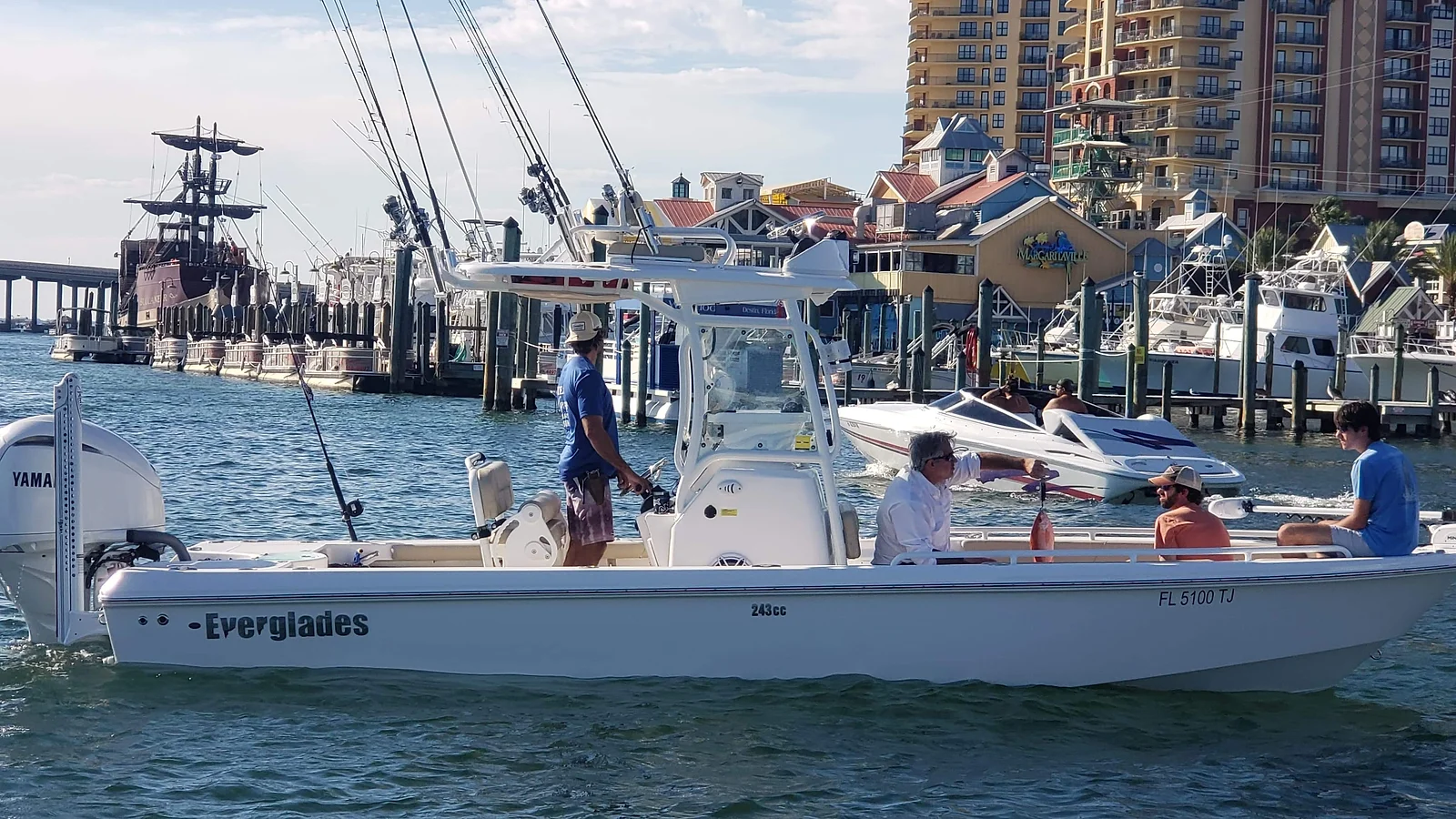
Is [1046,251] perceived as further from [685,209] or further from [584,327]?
[584,327]

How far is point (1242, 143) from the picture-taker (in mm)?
86438

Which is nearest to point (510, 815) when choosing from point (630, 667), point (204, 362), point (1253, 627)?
point (630, 667)

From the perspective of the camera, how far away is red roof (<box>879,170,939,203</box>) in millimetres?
78562

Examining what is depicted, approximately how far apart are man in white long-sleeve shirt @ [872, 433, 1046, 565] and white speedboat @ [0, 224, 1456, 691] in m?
0.20

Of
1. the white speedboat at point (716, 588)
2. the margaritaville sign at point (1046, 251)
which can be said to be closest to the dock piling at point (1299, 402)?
the white speedboat at point (716, 588)

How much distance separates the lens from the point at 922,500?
360 inches

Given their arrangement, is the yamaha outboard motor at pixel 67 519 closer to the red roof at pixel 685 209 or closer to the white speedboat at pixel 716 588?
the white speedboat at pixel 716 588

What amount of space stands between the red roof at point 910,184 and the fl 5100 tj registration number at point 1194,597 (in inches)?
2718

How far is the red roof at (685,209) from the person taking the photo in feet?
235

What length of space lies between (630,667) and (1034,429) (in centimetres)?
1327

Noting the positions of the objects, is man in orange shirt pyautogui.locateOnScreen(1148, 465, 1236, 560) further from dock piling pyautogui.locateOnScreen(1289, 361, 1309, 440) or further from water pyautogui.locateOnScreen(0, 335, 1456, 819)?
dock piling pyautogui.locateOnScreen(1289, 361, 1309, 440)

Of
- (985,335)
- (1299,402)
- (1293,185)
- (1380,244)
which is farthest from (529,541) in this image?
(1293,185)

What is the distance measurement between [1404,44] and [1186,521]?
3377 inches

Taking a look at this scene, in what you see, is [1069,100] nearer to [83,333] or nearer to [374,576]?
[83,333]
